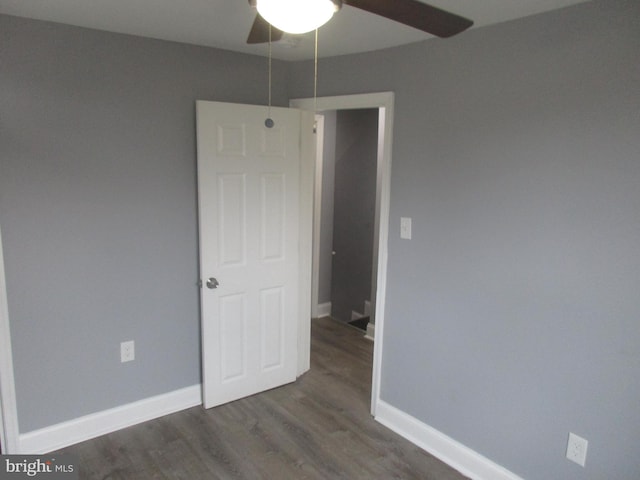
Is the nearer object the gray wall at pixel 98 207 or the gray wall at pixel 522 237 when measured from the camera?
the gray wall at pixel 522 237

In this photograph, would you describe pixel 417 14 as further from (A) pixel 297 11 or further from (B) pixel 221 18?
(B) pixel 221 18

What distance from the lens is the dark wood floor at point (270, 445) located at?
7.77 feet

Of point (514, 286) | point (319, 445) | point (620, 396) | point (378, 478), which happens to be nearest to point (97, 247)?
point (319, 445)

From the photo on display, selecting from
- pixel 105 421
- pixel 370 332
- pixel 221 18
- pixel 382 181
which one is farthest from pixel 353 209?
pixel 105 421

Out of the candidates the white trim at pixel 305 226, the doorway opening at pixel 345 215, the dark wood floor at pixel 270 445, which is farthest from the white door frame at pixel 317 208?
the dark wood floor at pixel 270 445

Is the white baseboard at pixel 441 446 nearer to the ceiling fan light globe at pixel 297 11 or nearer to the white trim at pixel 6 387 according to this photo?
the white trim at pixel 6 387

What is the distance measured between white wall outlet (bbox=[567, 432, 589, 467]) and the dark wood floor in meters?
0.62

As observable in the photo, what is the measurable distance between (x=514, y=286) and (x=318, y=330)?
8.12 ft

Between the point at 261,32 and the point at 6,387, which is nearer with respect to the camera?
the point at 261,32

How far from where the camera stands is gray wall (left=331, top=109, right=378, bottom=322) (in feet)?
14.2

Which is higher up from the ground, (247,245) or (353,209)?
(353,209)

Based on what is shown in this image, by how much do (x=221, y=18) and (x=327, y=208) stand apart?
259 cm

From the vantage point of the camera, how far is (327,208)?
4547 mm

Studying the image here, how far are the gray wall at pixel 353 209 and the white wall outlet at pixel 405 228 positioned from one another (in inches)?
67.3
